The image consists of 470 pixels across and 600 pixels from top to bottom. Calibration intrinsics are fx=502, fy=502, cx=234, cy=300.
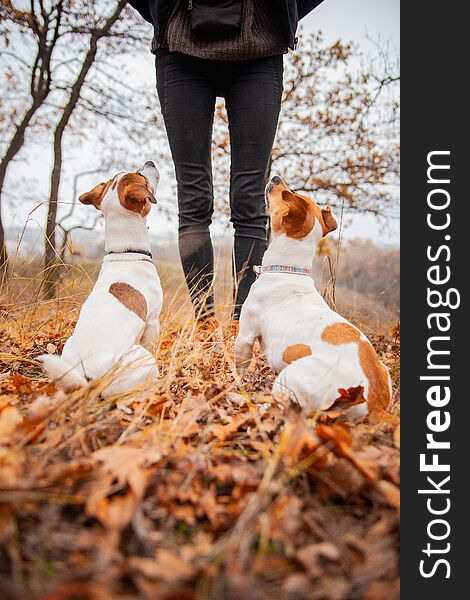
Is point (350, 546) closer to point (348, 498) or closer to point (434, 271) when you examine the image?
point (348, 498)

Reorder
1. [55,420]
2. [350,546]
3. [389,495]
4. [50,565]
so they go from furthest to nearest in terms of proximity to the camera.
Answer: [55,420] → [389,495] → [350,546] → [50,565]

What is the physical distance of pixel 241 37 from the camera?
2982 mm

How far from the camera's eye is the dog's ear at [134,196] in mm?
2969

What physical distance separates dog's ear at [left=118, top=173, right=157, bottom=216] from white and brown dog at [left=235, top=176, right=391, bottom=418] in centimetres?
77

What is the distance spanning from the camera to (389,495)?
4.24ft

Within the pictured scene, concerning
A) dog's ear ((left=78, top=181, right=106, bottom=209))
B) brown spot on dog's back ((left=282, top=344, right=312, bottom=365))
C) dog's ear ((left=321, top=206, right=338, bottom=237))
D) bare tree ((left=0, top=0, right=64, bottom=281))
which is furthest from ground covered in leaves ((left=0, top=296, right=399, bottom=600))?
bare tree ((left=0, top=0, right=64, bottom=281))

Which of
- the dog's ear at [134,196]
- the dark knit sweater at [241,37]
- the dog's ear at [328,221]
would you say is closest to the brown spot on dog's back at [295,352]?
the dog's ear at [328,221]

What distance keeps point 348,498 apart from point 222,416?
32.5 inches

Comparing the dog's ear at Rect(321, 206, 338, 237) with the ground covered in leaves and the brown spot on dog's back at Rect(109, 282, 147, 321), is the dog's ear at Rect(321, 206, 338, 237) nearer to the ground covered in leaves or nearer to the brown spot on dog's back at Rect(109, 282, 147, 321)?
the brown spot on dog's back at Rect(109, 282, 147, 321)

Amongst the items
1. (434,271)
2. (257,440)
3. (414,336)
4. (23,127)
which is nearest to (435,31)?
(434,271)

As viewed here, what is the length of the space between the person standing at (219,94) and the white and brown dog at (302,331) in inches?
11.4

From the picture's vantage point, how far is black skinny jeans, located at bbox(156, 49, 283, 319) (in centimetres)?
314

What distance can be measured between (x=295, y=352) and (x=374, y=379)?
1.30ft
